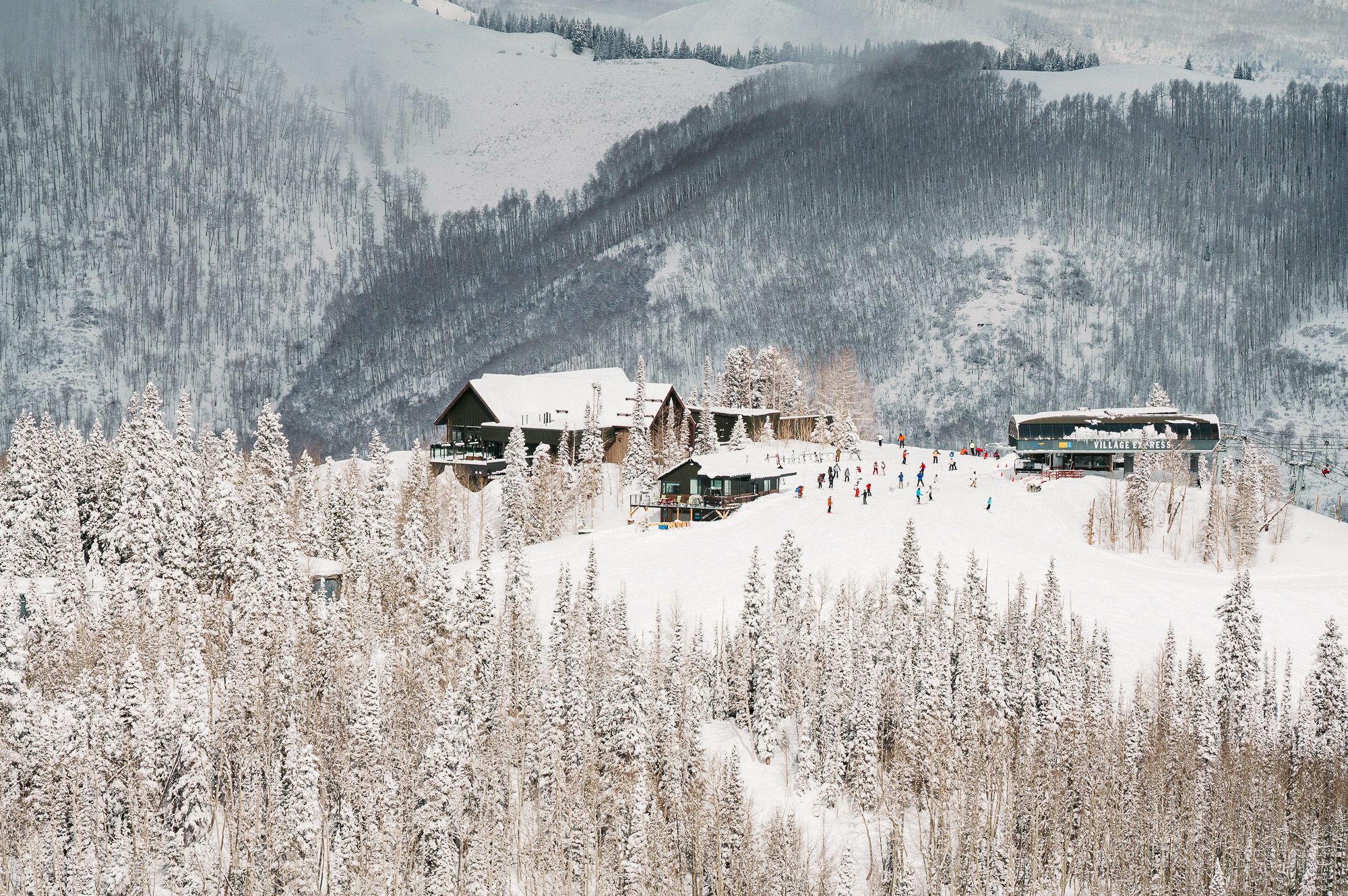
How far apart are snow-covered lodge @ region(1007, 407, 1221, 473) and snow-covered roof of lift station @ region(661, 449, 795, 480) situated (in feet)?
70.8

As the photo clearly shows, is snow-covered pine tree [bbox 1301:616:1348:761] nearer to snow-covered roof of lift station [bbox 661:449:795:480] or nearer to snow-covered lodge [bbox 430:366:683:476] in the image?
snow-covered roof of lift station [bbox 661:449:795:480]

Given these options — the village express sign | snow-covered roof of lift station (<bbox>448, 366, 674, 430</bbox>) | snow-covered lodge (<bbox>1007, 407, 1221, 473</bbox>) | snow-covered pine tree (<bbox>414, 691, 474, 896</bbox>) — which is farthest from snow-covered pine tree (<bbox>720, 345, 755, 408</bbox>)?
snow-covered pine tree (<bbox>414, 691, 474, 896</bbox>)

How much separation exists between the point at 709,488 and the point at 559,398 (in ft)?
108

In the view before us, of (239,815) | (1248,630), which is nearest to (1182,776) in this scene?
(1248,630)

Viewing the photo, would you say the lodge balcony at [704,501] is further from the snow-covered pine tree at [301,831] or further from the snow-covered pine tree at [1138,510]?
the snow-covered pine tree at [301,831]

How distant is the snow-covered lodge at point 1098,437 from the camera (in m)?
94.9

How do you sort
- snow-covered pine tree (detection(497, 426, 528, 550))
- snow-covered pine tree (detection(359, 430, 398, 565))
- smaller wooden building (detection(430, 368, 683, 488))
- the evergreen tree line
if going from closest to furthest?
the evergreen tree line < snow-covered pine tree (detection(359, 430, 398, 565)) < snow-covered pine tree (detection(497, 426, 528, 550)) < smaller wooden building (detection(430, 368, 683, 488))

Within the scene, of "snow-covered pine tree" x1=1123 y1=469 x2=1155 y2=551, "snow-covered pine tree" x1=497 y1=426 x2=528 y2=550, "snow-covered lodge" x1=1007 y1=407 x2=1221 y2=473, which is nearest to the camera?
"snow-covered pine tree" x1=497 y1=426 x2=528 y2=550

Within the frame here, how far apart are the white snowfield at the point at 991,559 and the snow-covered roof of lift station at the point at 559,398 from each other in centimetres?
2066

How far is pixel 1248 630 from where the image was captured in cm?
5356

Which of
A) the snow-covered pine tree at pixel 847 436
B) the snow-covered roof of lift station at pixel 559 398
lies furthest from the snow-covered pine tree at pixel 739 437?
the snow-covered pine tree at pixel 847 436

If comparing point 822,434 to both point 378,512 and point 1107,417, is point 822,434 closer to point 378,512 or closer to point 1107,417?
point 1107,417

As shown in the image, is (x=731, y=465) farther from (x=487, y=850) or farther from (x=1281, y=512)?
(x=487, y=850)

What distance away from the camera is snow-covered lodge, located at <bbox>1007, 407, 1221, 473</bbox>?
94938 mm
